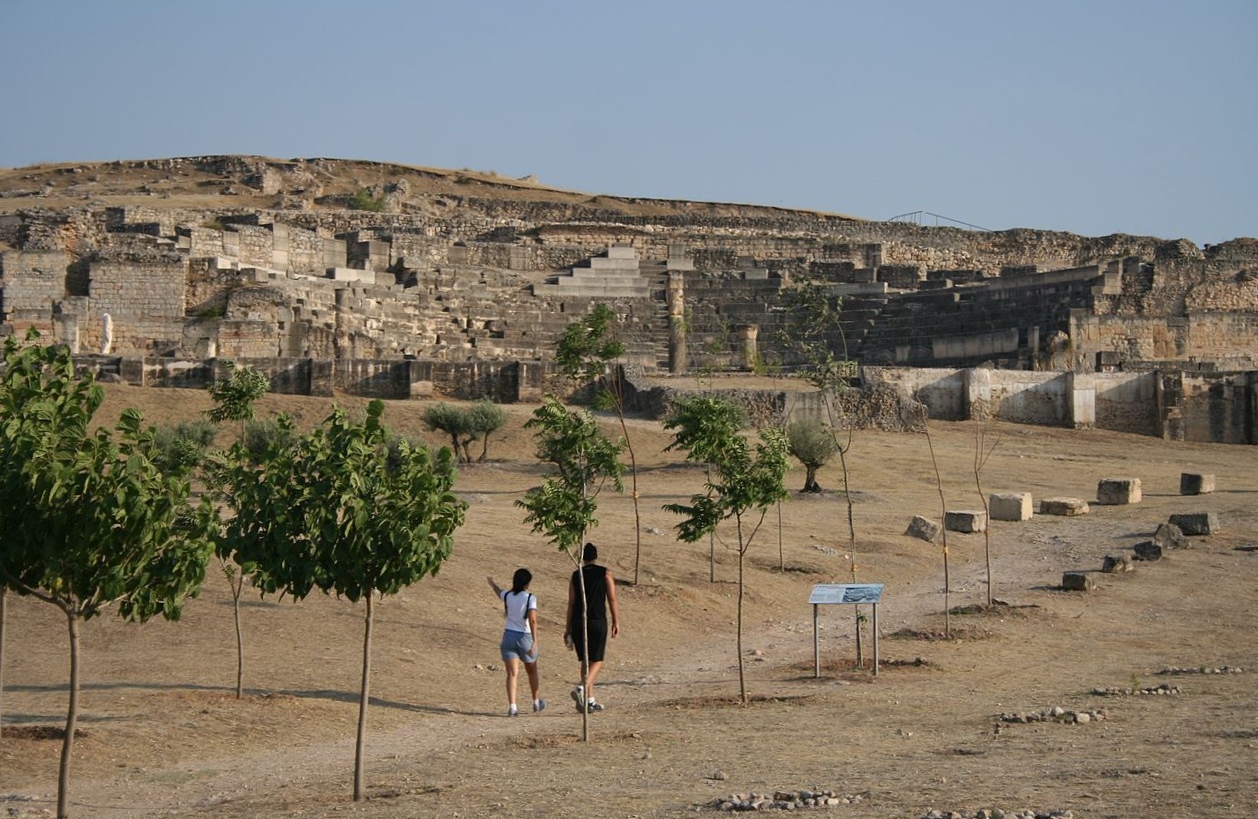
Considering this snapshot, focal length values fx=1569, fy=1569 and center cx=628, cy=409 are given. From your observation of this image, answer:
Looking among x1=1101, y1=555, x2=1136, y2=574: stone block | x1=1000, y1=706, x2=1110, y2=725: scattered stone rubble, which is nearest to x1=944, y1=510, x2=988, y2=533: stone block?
x1=1101, y1=555, x2=1136, y2=574: stone block

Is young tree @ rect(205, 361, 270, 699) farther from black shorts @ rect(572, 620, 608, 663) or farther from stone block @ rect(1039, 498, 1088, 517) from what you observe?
stone block @ rect(1039, 498, 1088, 517)

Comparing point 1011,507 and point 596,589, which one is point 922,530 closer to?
point 1011,507

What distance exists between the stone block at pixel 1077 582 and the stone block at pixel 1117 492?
6.95 meters

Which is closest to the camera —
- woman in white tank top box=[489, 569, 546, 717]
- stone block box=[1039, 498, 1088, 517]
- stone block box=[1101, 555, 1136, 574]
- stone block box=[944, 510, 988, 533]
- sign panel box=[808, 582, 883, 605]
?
woman in white tank top box=[489, 569, 546, 717]

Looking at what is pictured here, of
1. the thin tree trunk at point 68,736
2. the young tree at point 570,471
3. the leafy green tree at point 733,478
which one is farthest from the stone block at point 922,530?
the thin tree trunk at point 68,736

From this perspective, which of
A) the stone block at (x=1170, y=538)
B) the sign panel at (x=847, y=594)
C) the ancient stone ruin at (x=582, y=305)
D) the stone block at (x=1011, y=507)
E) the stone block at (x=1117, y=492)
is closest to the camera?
the sign panel at (x=847, y=594)

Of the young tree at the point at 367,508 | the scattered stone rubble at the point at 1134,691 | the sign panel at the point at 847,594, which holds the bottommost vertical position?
the scattered stone rubble at the point at 1134,691

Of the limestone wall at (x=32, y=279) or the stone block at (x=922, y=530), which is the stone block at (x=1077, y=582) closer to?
the stone block at (x=922, y=530)

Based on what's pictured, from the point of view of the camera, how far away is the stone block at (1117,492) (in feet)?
81.5

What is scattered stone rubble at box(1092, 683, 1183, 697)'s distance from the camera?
11656mm

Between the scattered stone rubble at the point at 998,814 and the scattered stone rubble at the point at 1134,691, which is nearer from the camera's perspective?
the scattered stone rubble at the point at 998,814

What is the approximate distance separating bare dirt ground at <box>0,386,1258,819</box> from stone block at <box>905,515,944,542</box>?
426 mm

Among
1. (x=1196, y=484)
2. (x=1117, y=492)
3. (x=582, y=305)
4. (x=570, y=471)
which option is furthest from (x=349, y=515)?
(x=582, y=305)

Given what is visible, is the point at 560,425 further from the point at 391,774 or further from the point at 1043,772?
the point at 1043,772
